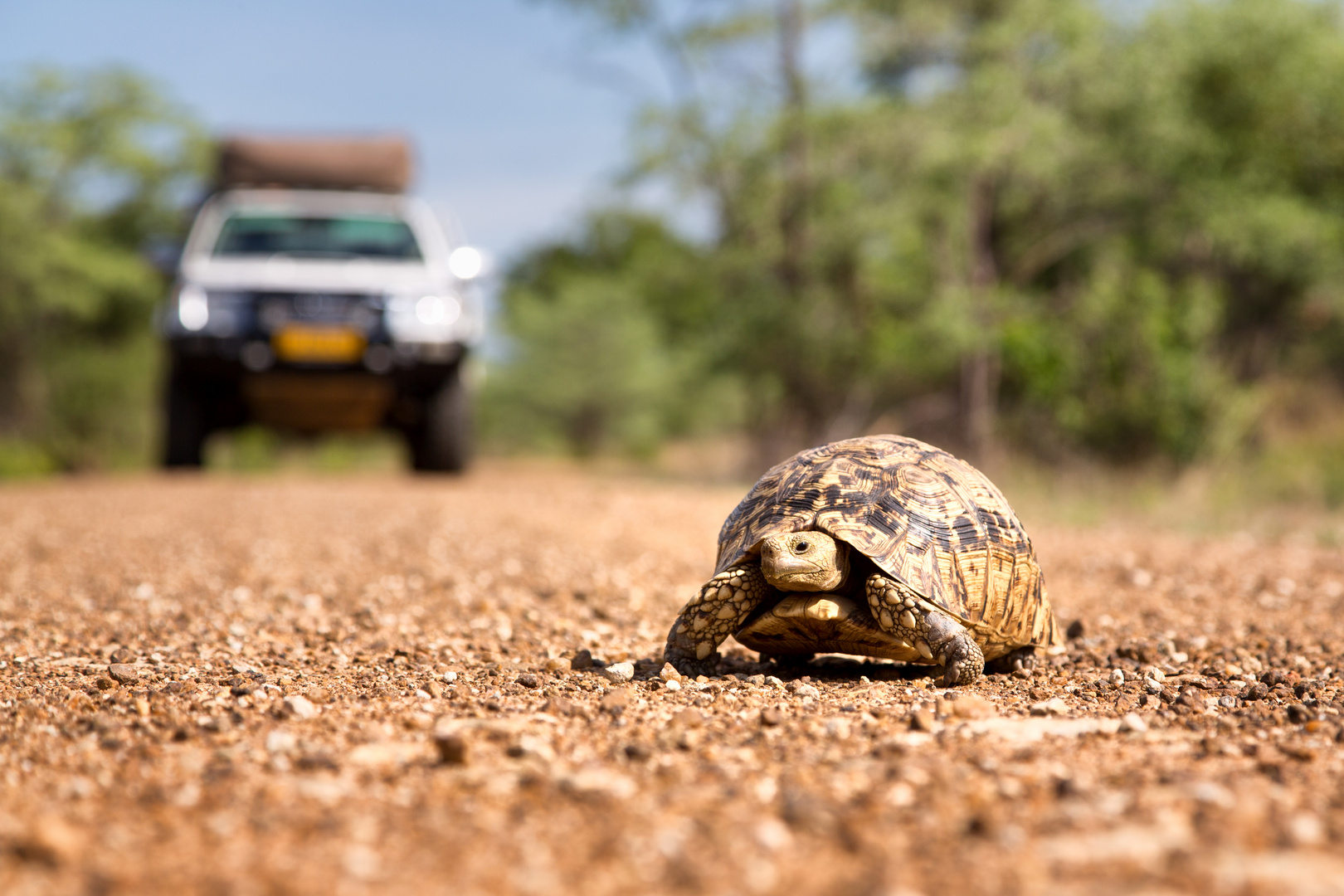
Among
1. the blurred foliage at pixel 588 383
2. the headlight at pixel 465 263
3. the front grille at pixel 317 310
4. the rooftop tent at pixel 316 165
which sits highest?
the rooftop tent at pixel 316 165

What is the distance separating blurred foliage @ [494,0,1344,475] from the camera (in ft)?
49.9

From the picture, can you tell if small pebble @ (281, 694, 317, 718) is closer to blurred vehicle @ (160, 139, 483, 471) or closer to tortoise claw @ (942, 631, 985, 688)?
tortoise claw @ (942, 631, 985, 688)

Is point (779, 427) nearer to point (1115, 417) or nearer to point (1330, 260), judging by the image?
point (1115, 417)

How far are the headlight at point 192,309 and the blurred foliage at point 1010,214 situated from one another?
8567 millimetres

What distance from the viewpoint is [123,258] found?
3016cm

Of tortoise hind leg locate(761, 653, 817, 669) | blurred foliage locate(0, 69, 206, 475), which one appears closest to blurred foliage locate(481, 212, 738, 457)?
blurred foliage locate(0, 69, 206, 475)

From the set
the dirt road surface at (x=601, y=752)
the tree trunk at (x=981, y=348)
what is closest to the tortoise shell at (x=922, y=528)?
the dirt road surface at (x=601, y=752)

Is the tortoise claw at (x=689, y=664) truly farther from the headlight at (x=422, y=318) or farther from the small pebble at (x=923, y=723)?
the headlight at (x=422, y=318)

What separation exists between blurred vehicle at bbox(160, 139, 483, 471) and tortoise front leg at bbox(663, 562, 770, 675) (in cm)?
703

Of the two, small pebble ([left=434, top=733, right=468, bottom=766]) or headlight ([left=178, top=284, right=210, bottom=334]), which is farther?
headlight ([left=178, top=284, right=210, bottom=334])

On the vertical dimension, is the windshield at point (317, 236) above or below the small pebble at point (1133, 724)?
above

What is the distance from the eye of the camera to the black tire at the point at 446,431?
1102cm

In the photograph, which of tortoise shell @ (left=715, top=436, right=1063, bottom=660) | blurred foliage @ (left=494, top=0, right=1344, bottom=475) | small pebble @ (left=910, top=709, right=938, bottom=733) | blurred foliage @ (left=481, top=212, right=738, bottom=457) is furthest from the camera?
blurred foliage @ (left=481, top=212, right=738, bottom=457)

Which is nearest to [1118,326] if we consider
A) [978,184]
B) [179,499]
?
[978,184]
